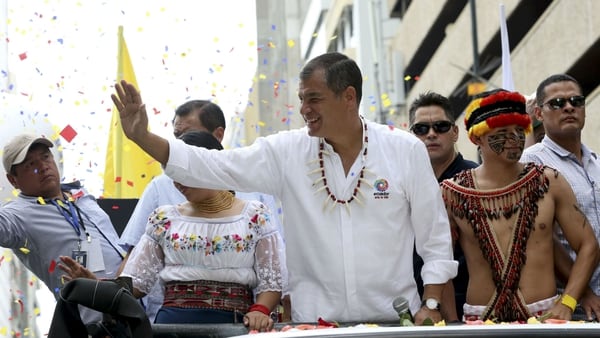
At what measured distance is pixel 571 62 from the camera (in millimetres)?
23531

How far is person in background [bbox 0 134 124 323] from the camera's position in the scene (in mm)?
6863

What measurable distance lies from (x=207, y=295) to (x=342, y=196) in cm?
81

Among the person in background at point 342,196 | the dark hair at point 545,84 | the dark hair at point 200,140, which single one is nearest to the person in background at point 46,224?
the dark hair at point 200,140

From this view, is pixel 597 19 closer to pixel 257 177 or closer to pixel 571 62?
pixel 571 62

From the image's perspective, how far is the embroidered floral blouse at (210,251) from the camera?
19.5 feet

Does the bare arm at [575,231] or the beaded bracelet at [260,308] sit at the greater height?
the bare arm at [575,231]

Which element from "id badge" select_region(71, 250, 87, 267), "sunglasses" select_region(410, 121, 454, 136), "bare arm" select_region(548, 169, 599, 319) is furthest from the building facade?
"bare arm" select_region(548, 169, 599, 319)

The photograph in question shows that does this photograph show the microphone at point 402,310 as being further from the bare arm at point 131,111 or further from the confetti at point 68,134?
the confetti at point 68,134

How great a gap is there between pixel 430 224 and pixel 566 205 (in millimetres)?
733

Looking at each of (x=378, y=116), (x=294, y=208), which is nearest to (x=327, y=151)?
(x=294, y=208)

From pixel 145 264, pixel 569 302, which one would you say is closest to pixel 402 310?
pixel 569 302

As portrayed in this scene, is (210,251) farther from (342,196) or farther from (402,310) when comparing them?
(402,310)

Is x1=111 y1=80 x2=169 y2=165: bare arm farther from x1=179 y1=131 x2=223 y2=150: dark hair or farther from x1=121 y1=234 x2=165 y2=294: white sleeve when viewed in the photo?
x1=179 y1=131 x2=223 y2=150: dark hair

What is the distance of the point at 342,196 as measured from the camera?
5.76m
